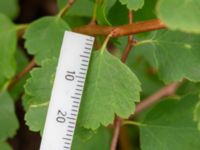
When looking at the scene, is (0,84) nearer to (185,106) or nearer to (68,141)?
(68,141)

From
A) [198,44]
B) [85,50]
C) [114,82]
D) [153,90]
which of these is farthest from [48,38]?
[153,90]

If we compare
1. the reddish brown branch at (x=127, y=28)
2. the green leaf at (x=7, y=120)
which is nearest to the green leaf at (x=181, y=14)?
the reddish brown branch at (x=127, y=28)

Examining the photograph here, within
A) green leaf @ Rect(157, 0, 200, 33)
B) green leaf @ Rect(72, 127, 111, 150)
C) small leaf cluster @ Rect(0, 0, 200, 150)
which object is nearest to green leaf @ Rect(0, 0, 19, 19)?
small leaf cluster @ Rect(0, 0, 200, 150)

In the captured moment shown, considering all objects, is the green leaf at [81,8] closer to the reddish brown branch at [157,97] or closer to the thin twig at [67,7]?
the thin twig at [67,7]

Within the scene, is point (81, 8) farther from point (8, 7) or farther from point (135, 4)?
point (8, 7)

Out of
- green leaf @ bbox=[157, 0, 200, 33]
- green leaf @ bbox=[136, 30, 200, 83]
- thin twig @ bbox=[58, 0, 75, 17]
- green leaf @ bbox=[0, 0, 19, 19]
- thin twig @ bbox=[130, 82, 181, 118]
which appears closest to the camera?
green leaf @ bbox=[157, 0, 200, 33]

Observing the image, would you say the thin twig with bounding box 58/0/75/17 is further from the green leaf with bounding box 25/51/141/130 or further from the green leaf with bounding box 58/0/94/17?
the green leaf with bounding box 25/51/141/130
